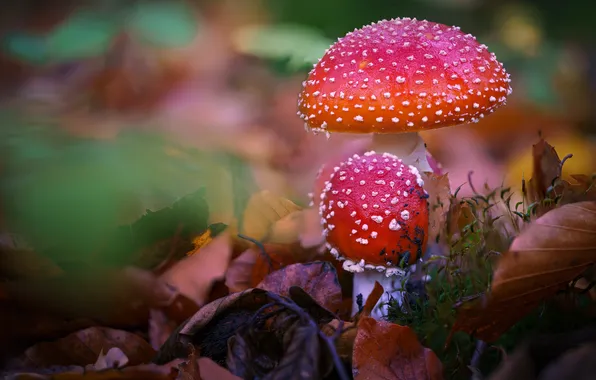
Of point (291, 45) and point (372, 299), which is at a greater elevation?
point (291, 45)

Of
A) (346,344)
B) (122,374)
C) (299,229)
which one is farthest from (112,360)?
(299,229)

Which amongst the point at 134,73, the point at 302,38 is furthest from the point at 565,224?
the point at 134,73

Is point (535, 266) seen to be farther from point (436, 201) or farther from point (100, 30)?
point (100, 30)

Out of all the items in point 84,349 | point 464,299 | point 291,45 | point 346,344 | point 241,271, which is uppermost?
point 291,45

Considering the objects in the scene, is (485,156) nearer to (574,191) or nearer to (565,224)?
(574,191)

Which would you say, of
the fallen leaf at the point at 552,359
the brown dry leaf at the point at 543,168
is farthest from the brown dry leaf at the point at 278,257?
the fallen leaf at the point at 552,359

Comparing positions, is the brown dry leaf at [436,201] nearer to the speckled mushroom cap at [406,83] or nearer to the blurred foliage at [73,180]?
the speckled mushroom cap at [406,83]

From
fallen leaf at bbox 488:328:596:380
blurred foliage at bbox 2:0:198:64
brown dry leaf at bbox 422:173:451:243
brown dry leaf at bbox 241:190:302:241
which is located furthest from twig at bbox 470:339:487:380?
blurred foliage at bbox 2:0:198:64
